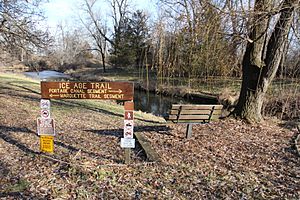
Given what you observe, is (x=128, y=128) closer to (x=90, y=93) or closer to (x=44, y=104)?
(x=90, y=93)

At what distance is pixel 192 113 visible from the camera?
5.34 meters

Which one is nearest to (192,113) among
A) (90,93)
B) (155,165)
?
(155,165)

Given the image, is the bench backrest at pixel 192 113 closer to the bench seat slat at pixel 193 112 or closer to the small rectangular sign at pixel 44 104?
the bench seat slat at pixel 193 112

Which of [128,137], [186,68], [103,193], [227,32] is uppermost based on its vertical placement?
[227,32]

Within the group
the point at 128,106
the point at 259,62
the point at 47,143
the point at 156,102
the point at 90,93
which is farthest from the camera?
the point at 156,102

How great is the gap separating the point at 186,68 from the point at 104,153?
8.41m

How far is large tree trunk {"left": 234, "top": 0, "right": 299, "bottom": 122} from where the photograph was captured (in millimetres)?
5984

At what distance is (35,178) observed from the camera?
348 centimetres

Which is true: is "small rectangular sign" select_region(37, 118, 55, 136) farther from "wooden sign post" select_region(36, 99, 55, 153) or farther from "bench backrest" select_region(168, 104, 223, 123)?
"bench backrest" select_region(168, 104, 223, 123)

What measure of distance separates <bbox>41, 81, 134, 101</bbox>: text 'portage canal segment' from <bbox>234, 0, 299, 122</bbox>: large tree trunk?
12.6 feet

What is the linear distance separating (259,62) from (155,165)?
13.8ft

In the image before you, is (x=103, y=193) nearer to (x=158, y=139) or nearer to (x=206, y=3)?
(x=158, y=139)

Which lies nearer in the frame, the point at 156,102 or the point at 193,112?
the point at 193,112

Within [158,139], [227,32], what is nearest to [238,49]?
[227,32]
